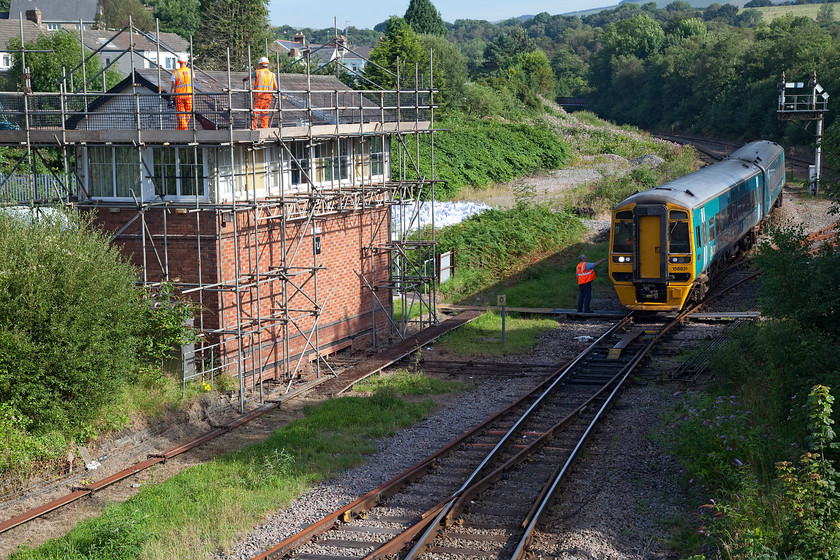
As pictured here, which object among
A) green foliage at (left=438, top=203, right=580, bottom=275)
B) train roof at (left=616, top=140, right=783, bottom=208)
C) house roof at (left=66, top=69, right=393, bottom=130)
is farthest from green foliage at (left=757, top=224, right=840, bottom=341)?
green foliage at (left=438, top=203, right=580, bottom=275)

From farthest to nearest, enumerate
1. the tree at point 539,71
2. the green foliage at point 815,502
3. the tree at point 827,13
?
the tree at point 827,13, the tree at point 539,71, the green foliage at point 815,502

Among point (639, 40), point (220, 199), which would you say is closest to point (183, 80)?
point (220, 199)

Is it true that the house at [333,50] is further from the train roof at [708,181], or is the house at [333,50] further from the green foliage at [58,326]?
the green foliage at [58,326]

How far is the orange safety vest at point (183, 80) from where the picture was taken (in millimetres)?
14398

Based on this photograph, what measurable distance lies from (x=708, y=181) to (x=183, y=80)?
12.8 metres

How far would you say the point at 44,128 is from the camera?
15.1 m

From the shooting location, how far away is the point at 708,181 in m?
21.5

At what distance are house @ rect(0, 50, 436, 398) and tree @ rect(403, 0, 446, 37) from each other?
70.3 m

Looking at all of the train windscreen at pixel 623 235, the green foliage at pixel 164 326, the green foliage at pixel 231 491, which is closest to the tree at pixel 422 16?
the train windscreen at pixel 623 235

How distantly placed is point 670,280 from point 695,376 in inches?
158

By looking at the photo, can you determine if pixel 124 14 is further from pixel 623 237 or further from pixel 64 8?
pixel 623 237

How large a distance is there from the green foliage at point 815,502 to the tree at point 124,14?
7671 cm

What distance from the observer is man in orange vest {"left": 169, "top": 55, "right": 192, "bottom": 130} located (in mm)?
14391

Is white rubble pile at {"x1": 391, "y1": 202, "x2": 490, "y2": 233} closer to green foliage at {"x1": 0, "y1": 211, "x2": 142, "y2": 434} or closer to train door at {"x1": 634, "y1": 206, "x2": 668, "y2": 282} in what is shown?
train door at {"x1": 634, "y1": 206, "x2": 668, "y2": 282}
